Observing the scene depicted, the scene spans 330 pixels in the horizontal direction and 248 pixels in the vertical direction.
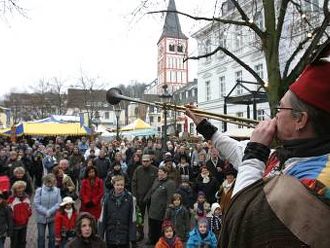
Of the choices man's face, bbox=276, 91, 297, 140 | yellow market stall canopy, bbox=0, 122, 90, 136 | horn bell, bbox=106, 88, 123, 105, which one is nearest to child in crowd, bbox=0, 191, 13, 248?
horn bell, bbox=106, 88, 123, 105

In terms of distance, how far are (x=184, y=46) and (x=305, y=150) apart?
9.80 metres

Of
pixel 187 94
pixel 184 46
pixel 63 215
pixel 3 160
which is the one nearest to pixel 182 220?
pixel 63 215

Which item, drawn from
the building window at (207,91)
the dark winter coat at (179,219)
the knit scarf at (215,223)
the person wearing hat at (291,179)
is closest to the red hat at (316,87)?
the person wearing hat at (291,179)

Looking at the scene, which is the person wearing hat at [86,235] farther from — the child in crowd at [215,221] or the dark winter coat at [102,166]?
the dark winter coat at [102,166]

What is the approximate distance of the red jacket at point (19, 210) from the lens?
802cm

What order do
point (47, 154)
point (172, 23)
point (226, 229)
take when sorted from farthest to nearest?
point (47, 154) → point (172, 23) → point (226, 229)

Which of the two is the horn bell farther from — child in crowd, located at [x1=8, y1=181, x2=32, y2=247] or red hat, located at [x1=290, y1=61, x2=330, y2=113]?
child in crowd, located at [x1=8, y1=181, x2=32, y2=247]

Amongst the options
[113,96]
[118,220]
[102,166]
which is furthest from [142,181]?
[113,96]

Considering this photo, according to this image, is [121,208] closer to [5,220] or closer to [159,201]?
[159,201]

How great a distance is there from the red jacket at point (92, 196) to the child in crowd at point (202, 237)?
2997mm

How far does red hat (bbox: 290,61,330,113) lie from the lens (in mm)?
1461

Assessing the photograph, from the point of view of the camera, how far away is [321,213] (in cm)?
128

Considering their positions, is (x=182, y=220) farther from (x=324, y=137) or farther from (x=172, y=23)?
(x=324, y=137)

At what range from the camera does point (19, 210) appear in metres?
8.06
